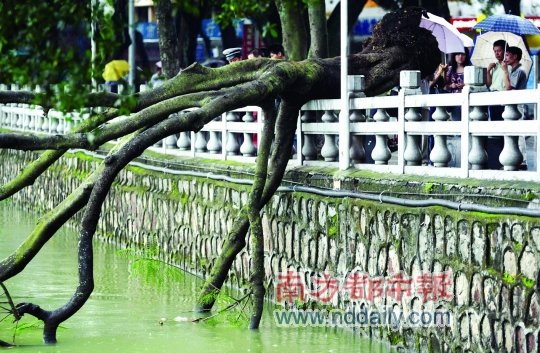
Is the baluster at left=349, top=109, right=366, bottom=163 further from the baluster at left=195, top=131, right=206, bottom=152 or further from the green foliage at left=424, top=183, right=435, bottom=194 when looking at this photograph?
the baluster at left=195, top=131, right=206, bottom=152

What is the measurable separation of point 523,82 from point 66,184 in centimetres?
1193

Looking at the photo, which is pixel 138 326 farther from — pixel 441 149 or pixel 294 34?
pixel 294 34

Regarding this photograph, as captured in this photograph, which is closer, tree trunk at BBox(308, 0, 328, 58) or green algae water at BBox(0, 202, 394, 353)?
green algae water at BBox(0, 202, 394, 353)

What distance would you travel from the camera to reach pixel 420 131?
34.9 feet

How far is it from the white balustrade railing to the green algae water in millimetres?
1699

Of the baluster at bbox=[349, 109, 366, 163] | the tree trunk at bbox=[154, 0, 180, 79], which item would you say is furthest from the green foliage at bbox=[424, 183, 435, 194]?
the tree trunk at bbox=[154, 0, 180, 79]

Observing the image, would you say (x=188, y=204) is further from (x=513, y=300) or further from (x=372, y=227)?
(x=513, y=300)

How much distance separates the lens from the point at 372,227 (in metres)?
10.8

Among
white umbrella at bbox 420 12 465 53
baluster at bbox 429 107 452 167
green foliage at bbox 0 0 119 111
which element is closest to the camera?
green foliage at bbox 0 0 119 111

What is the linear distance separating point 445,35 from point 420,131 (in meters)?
5.96

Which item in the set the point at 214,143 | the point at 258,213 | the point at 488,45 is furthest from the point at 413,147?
the point at 488,45

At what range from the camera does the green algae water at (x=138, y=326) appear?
10859mm

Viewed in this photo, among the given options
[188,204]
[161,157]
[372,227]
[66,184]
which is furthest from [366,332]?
[66,184]

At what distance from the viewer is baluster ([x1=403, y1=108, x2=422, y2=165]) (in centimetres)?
1089
